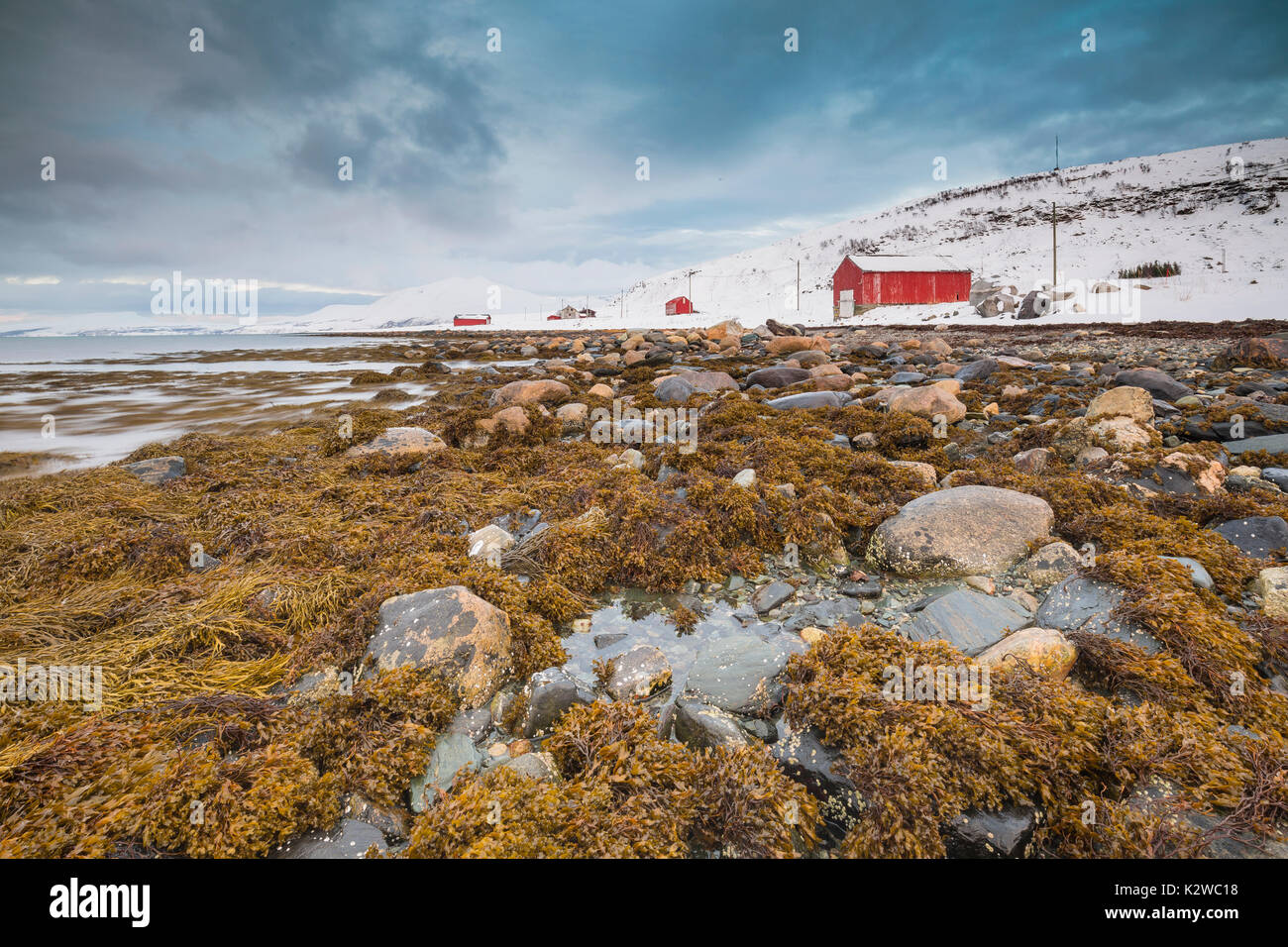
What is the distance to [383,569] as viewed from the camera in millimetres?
4699

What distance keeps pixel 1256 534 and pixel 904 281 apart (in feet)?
152

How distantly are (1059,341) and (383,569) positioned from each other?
2622 cm

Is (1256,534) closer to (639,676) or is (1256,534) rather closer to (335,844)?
(639,676)

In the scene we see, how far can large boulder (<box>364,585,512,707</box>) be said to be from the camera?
10.8 feet

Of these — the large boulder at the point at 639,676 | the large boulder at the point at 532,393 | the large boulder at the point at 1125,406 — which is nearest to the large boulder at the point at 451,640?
the large boulder at the point at 639,676

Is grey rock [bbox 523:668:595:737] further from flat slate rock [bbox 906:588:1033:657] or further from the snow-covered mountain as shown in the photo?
the snow-covered mountain

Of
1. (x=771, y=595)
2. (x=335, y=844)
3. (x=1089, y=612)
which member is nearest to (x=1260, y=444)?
(x=1089, y=612)

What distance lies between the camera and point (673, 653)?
3848mm

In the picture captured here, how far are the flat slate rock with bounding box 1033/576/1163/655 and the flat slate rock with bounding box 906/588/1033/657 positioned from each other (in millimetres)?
167

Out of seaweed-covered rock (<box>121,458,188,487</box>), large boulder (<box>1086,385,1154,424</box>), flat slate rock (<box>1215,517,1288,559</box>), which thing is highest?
large boulder (<box>1086,385,1154,424</box>)

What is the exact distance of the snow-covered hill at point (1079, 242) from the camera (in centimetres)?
3303

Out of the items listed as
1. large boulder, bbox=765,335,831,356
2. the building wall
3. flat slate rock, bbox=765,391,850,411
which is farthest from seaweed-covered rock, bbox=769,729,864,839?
the building wall
